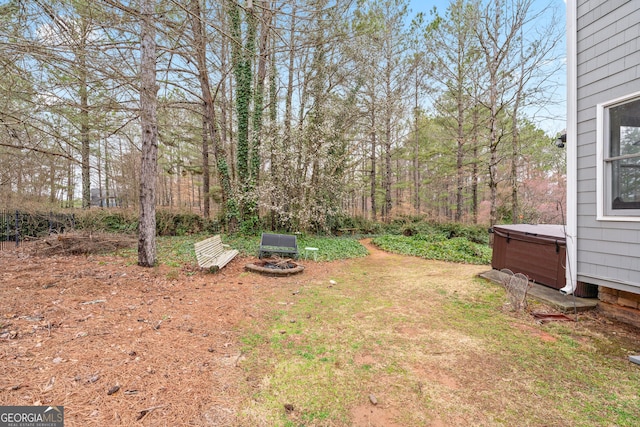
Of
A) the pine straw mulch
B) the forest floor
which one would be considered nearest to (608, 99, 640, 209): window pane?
the forest floor

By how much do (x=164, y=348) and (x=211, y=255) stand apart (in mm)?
3846

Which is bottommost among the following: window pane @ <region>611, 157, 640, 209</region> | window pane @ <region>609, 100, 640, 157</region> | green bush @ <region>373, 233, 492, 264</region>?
green bush @ <region>373, 233, 492, 264</region>

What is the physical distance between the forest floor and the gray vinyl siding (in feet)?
2.75

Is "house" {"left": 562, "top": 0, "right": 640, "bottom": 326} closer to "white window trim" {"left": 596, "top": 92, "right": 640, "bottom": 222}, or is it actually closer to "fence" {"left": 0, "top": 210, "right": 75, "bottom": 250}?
"white window trim" {"left": 596, "top": 92, "right": 640, "bottom": 222}

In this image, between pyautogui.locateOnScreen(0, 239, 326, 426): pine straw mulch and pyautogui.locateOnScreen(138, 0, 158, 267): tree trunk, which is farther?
pyautogui.locateOnScreen(138, 0, 158, 267): tree trunk

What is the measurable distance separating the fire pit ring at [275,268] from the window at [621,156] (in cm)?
571

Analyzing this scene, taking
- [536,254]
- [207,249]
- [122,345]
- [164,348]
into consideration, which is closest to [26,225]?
[207,249]

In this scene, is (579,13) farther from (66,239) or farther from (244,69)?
(66,239)

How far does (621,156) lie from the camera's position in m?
3.73

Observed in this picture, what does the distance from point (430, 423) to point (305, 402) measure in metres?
0.97

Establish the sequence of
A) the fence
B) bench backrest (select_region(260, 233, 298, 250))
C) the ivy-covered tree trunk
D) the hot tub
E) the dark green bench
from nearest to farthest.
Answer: the hot tub < the dark green bench < bench backrest (select_region(260, 233, 298, 250)) < the fence < the ivy-covered tree trunk

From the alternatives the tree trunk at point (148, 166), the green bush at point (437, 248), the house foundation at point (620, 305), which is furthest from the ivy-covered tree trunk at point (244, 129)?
the house foundation at point (620, 305)

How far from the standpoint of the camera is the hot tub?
479 centimetres

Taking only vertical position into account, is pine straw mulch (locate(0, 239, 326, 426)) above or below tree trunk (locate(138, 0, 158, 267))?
below
